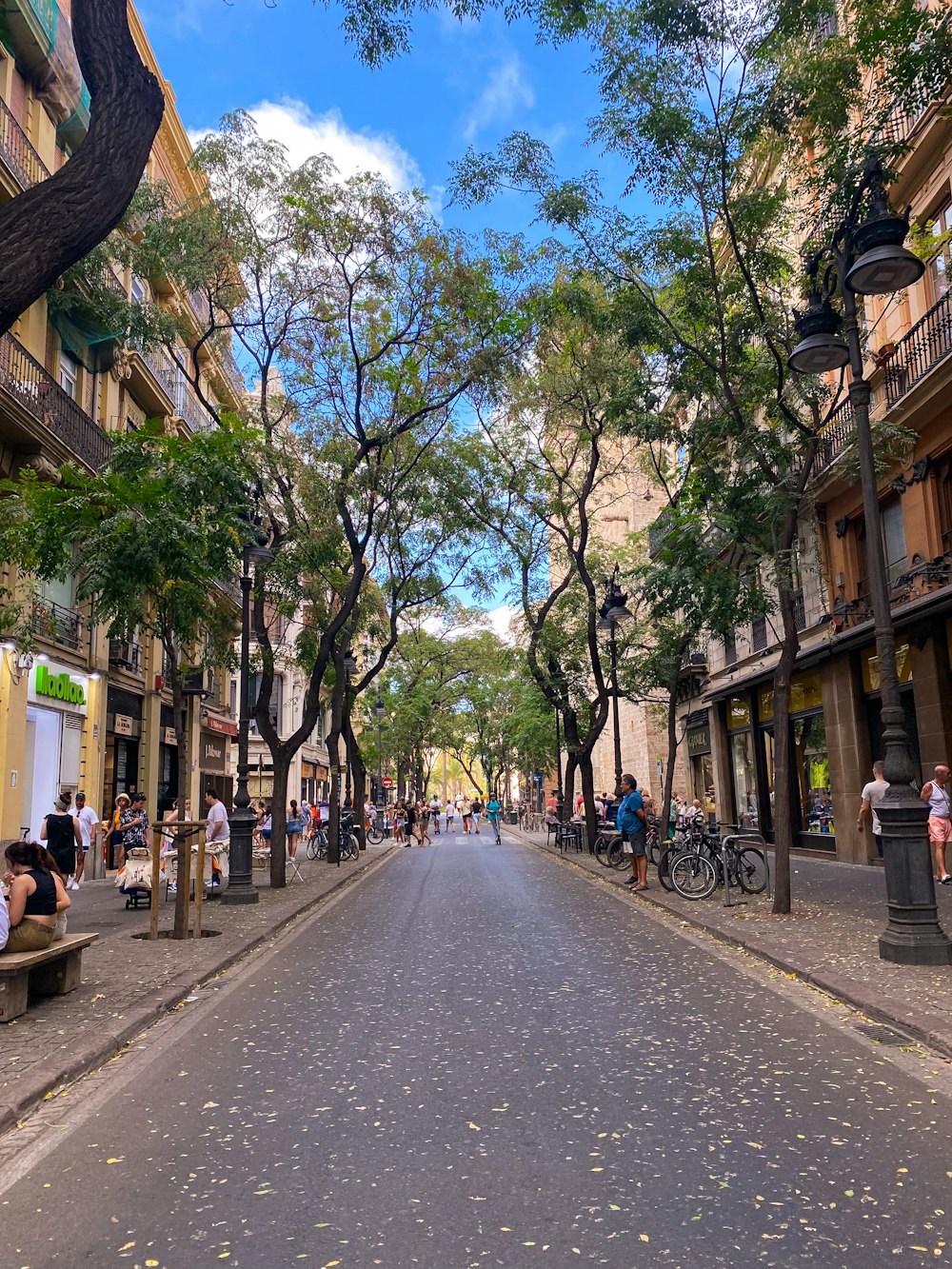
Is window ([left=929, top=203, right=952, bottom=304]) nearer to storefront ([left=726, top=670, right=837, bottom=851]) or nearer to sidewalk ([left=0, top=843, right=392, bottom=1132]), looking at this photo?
storefront ([left=726, top=670, right=837, bottom=851])

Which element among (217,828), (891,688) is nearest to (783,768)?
(891,688)

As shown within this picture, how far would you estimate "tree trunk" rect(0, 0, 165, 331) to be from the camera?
5.74m

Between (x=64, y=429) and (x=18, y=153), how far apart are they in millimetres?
4812

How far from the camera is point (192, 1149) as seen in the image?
4637 millimetres

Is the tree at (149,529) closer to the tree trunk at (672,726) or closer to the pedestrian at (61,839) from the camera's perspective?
the pedestrian at (61,839)

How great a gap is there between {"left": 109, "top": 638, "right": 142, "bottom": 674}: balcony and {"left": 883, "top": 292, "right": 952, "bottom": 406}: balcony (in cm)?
1665

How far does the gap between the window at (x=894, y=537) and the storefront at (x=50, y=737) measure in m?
16.4

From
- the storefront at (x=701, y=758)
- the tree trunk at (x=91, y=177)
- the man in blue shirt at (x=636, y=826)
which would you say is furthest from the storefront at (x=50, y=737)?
the storefront at (x=701, y=758)

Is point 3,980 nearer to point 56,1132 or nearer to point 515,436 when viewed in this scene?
point 56,1132

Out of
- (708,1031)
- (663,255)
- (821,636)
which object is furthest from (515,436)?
(708,1031)

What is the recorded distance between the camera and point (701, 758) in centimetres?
3591

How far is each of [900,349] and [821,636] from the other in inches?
268

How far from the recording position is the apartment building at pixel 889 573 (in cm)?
1666

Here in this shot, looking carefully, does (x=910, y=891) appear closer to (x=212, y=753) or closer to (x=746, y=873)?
(x=746, y=873)
